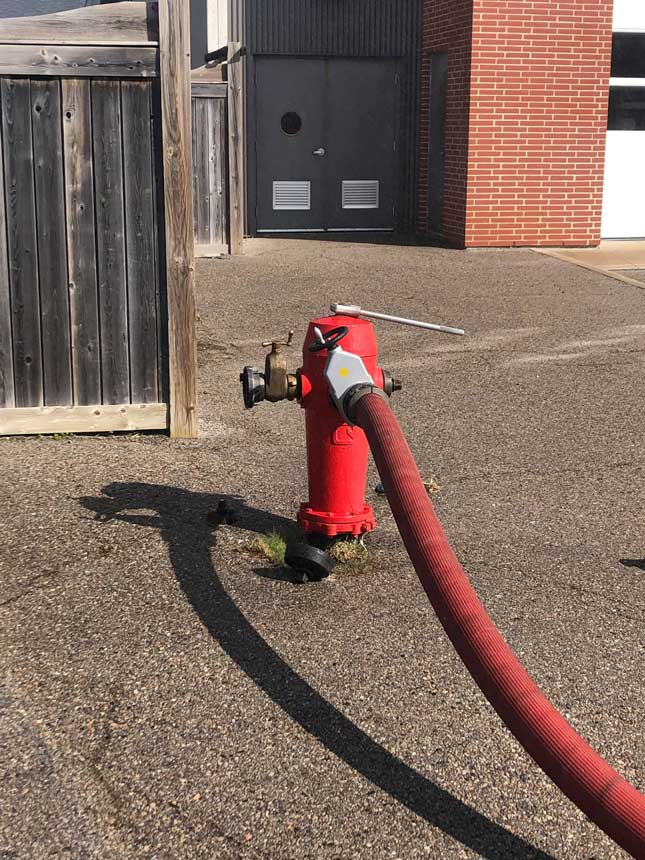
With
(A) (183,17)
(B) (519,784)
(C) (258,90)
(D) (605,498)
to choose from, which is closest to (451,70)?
(C) (258,90)

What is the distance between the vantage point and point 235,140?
14.9 meters

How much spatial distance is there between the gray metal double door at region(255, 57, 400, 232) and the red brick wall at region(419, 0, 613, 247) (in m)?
2.26

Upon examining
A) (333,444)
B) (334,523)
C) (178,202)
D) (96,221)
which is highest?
(178,202)

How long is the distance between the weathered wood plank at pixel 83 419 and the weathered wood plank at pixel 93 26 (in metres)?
1.99

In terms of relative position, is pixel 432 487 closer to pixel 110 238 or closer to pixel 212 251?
pixel 110 238

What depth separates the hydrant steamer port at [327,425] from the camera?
186 inches

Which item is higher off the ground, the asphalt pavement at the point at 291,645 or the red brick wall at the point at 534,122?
the red brick wall at the point at 534,122

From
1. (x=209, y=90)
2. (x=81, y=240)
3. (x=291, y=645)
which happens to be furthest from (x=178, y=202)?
(x=209, y=90)

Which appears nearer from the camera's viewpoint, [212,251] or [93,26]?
[93,26]

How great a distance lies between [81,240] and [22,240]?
1.05 feet

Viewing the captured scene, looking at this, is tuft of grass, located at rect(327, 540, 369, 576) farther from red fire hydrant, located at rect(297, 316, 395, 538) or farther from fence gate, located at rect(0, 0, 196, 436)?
fence gate, located at rect(0, 0, 196, 436)


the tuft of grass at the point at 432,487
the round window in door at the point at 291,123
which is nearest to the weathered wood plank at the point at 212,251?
the round window in door at the point at 291,123

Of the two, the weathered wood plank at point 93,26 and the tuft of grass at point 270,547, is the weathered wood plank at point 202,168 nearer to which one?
the weathered wood plank at point 93,26

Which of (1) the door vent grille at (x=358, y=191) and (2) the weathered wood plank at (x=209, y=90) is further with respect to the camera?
(1) the door vent grille at (x=358, y=191)
